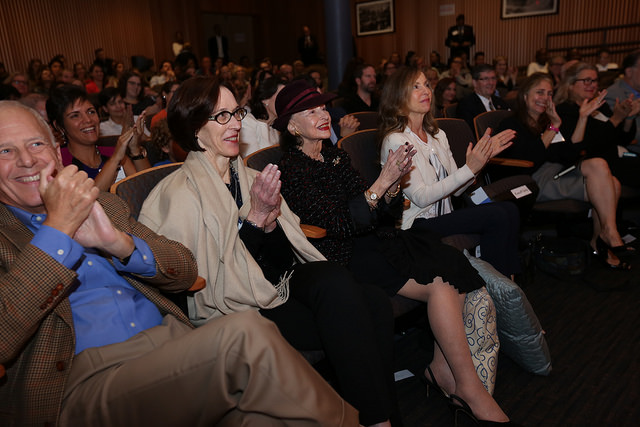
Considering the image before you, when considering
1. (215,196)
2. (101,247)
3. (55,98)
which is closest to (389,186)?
(215,196)

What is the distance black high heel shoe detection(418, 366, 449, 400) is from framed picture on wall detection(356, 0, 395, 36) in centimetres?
1296

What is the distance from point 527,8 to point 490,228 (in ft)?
37.7

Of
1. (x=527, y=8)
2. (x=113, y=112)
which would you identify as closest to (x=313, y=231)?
(x=113, y=112)

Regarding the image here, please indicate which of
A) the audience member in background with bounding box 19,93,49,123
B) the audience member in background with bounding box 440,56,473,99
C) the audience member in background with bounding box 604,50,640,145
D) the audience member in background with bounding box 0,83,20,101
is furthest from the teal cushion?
the audience member in background with bounding box 440,56,473,99

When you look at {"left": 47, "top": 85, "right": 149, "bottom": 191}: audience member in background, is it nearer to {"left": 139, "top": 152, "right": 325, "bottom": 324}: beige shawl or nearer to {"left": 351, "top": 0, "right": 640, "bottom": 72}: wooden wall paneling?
{"left": 139, "top": 152, "right": 325, "bottom": 324}: beige shawl

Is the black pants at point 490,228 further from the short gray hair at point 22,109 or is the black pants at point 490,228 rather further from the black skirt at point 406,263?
the short gray hair at point 22,109

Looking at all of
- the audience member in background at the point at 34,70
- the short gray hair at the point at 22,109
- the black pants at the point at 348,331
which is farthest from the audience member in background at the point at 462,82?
the audience member in background at the point at 34,70

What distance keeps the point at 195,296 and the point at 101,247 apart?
43 centimetres

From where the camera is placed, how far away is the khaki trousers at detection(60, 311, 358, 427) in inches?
45.1

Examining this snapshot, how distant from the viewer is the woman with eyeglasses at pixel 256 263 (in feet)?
5.15

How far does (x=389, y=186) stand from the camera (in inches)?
81.0

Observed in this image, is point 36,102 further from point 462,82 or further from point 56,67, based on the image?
point 462,82

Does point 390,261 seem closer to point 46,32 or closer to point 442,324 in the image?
point 442,324

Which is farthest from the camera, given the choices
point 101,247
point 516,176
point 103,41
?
point 103,41
